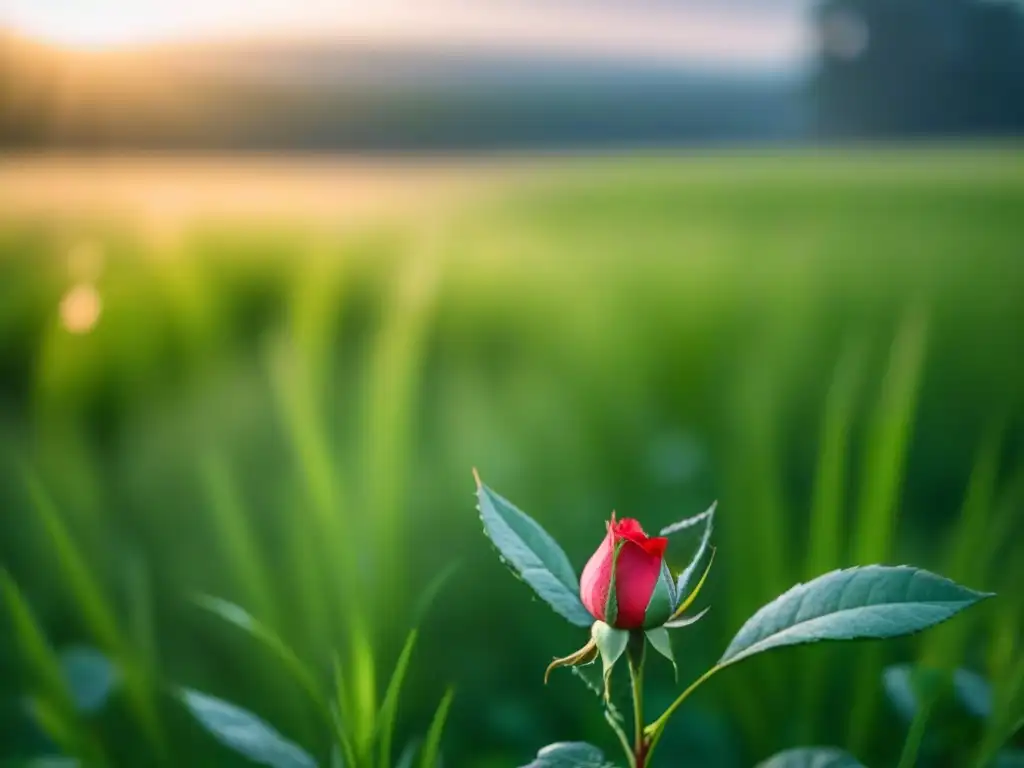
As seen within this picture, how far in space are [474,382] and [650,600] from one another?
55cm

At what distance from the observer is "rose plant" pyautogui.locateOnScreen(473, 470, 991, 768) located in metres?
0.44

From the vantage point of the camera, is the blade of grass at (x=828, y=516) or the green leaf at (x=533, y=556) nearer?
the green leaf at (x=533, y=556)

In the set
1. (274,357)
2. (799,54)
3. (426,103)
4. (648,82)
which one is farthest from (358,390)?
(799,54)

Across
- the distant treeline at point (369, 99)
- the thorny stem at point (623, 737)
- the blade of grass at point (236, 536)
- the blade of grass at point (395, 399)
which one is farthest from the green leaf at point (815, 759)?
the distant treeline at point (369, 99)

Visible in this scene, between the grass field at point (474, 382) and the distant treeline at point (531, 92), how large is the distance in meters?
0.03

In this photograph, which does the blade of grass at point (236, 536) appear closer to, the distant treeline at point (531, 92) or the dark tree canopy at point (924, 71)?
the distant treeline at point (531, 92)

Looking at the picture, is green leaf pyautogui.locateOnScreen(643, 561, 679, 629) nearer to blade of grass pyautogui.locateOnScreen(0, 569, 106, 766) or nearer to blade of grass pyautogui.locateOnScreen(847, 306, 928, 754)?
blade of grass pyautogui.locateOnScreen(847, 306, 928, 754)

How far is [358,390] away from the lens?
3.14ft

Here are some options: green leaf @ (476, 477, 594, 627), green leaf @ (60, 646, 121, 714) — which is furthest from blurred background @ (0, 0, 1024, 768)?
green leaf @ (476, 477, 594, 627)

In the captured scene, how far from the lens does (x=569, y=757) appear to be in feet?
1.65

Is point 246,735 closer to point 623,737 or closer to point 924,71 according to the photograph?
A: point 623,737

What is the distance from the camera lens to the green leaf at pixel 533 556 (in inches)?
19.6

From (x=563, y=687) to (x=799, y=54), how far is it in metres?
0.63

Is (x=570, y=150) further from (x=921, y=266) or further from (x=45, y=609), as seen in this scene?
(x=45, y=609)
